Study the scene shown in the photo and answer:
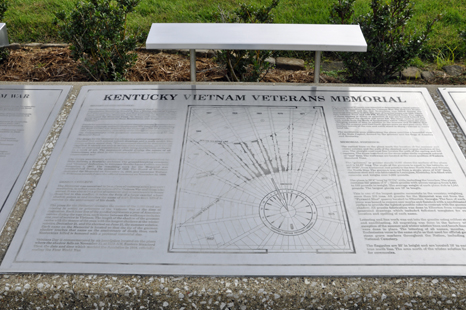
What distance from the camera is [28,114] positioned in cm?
252

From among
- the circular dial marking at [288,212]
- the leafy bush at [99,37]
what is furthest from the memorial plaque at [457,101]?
the leafy bush at [99,37]

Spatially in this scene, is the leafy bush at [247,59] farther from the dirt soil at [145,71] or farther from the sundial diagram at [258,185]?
the sundial diagram at [258,185]

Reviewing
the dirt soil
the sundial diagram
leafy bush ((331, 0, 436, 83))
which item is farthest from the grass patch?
the sundial diagram

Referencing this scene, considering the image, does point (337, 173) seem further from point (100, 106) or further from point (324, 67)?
point (324, 67)

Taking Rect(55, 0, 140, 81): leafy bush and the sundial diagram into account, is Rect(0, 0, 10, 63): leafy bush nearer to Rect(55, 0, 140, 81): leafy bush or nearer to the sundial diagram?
Rect(55, 0, 140, 81): leafy bush

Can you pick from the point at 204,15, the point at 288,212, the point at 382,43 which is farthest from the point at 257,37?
the point at 204,15

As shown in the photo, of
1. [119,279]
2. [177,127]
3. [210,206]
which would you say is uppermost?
[177,127]

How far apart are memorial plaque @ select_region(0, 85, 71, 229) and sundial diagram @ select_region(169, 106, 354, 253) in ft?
2.76

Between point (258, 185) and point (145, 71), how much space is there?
228 cm

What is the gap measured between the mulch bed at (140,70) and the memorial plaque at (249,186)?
1.19 m

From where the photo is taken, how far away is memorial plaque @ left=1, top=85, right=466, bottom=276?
1.79 meters

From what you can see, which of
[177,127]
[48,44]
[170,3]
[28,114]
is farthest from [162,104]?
[170,3]

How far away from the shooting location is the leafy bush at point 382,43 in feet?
11.3

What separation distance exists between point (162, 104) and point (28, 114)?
0.82m
